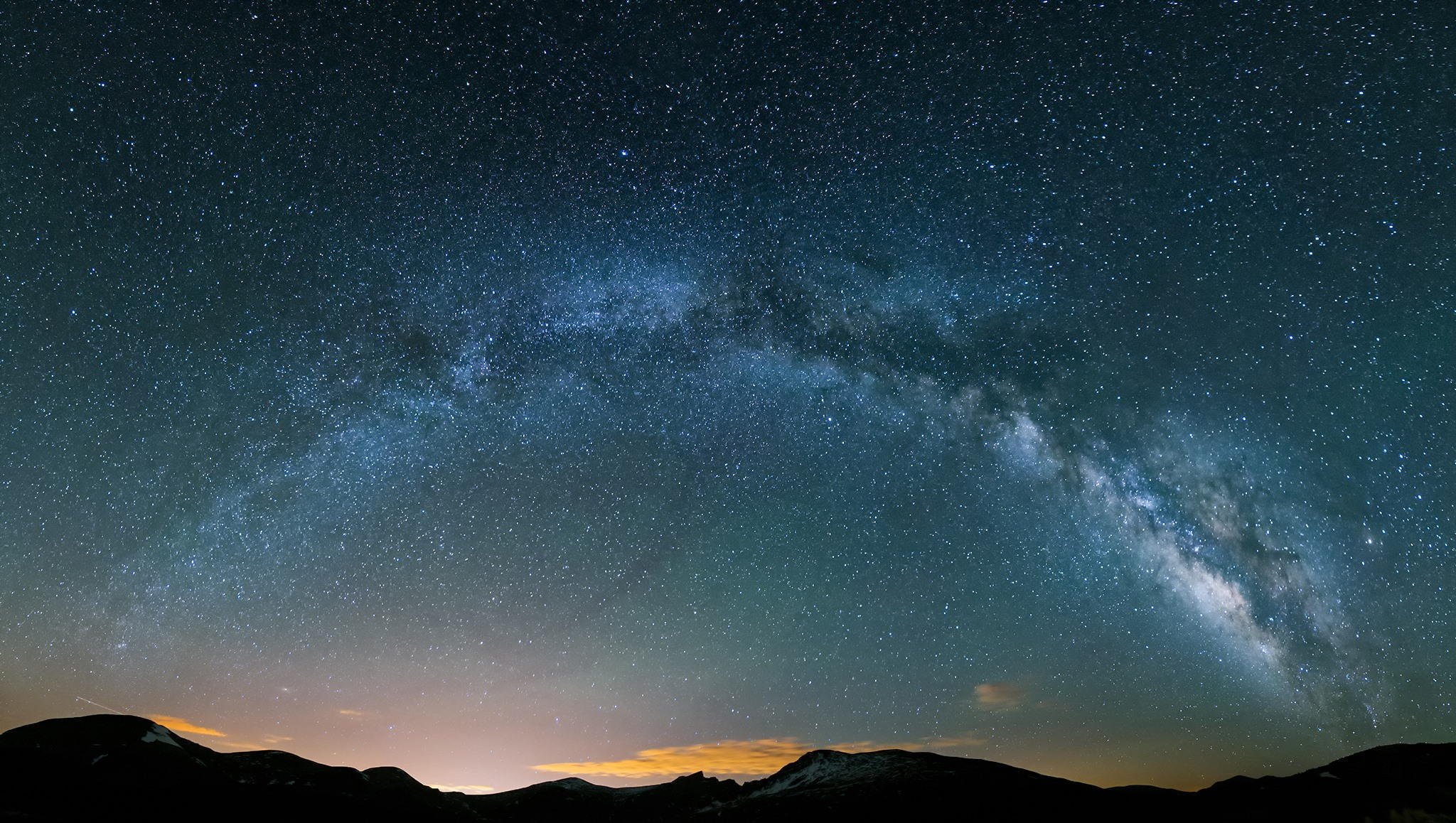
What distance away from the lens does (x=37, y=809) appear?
152ft

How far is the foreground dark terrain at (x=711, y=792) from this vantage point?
46.3 m

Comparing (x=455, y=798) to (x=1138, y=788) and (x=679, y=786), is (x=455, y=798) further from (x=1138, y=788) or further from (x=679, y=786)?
(x=1138, y=788)

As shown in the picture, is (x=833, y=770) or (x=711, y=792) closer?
(x=833, y=770)

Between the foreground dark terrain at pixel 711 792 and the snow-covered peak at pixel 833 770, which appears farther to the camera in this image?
the snow-covered peak at pixel 833 770

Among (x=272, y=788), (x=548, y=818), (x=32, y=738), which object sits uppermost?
(x=32, y=738)

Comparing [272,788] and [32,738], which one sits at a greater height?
[32,738]

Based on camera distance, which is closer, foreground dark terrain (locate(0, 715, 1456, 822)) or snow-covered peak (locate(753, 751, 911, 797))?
foreground dark terrain (locate(0, 715, 1456, 822))

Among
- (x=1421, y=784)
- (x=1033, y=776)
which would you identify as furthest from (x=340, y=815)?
(x=1421, y=784)

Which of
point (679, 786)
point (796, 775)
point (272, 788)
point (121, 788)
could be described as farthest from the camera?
point (679, 786)

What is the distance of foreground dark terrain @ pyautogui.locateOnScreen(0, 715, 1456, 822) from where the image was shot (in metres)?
46.3

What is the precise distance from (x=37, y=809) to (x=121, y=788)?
17.7 metres

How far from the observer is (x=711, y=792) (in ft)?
333

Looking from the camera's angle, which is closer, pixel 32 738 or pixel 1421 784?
pixel 1421 784

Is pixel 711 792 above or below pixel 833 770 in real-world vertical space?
below
